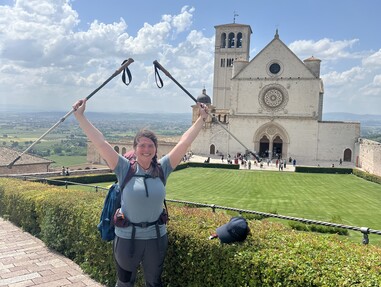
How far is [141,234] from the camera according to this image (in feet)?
14.0

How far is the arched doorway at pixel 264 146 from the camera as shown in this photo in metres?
50.1

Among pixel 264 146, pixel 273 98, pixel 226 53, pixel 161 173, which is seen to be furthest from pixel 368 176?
pixel 226 53

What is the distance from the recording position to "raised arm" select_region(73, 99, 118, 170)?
4281mm

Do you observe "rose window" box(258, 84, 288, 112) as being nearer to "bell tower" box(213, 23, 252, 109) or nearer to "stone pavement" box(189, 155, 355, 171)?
"stone pavement" box(189, 155, 355, 171)

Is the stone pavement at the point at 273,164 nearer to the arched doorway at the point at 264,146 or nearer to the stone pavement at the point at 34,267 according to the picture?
the arched doorway at the point at 264,146

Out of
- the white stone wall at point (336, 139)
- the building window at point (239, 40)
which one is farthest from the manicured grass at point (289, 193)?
the building window at point (239, 40)

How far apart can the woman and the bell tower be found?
5871 cm

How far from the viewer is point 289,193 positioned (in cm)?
2602

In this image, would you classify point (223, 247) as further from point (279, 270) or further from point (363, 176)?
point (363, 176)

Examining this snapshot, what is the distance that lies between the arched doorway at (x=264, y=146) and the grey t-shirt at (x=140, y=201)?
1848 inches

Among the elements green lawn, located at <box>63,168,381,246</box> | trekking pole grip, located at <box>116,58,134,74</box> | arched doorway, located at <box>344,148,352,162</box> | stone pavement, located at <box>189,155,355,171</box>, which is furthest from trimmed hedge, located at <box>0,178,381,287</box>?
arched doorway, located at <box>344,148,352,162</box>

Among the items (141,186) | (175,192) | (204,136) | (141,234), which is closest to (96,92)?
(141,186)

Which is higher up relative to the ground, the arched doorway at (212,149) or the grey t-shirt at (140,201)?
the grey t-shirt at (140,201)

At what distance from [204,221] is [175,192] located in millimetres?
19632
